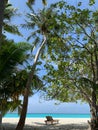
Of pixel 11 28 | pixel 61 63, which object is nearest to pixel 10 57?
pixel 61 63

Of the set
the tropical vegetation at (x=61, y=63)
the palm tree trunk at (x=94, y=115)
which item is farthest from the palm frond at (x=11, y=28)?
the palm tree trunk at (x=94, y=115)

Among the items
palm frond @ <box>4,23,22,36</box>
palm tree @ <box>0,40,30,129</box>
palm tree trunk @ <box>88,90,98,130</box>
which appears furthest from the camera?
palm frond @ <box>4,23,22,36</box>

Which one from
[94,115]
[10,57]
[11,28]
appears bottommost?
[94,115]

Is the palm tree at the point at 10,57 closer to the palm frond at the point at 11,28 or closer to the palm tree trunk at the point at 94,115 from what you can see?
the palm tree trunk at the point at 94,115

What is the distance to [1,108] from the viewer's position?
2225 cm

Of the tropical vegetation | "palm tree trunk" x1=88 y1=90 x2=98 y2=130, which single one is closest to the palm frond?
the tropical vegetation

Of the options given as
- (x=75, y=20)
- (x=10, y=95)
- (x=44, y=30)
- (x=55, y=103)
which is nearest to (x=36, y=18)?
(x=44, y=30)

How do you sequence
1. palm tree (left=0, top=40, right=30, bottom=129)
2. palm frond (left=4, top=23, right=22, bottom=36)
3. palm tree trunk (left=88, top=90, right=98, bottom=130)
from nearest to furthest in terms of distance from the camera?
palm tree (left=0, top=40, right=30, bottom=129), palm tree trunk (left=88, top=90, right=98, bottom=130), palm frond (left=4, top=23, right=22, bottom=36)

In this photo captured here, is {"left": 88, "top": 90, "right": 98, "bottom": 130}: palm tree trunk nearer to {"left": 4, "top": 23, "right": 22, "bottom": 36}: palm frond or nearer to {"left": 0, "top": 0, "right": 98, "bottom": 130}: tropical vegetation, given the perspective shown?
{"left": 0, "top": 0, "right": 98, "bottom": 130}: tropical vegetation

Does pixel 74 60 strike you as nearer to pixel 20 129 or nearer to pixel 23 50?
pixel 23 50

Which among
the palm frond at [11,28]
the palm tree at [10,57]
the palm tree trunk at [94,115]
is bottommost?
the palm tree trunk at [94,115]

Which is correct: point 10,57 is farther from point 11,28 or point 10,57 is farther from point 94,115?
point 11,28

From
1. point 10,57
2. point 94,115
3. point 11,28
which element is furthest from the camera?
point 11,28

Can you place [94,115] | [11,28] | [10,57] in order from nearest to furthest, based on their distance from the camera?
[10,57], [94,115], [11,28]
